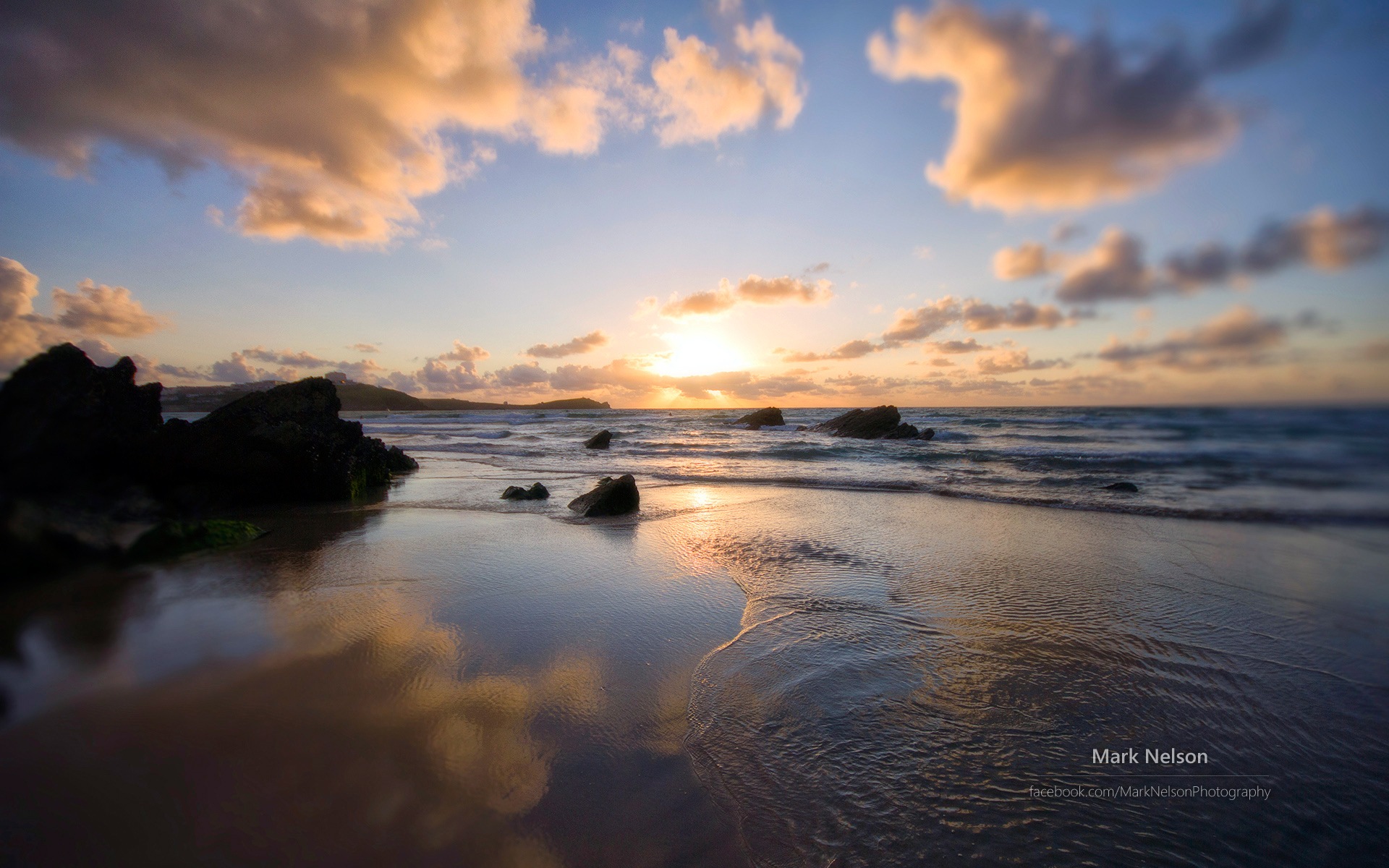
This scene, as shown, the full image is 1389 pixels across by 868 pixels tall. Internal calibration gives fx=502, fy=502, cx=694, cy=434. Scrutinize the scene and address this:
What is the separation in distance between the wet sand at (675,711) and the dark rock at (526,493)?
3.98m

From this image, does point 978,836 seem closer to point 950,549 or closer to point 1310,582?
point 950,549

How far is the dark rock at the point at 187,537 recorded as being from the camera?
15.7ft

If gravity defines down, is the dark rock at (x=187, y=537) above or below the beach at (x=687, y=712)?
above

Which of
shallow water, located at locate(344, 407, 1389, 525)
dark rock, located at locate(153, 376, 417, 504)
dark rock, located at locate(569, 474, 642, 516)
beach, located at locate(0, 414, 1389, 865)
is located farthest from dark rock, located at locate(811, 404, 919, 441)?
dark rock, located at locate(153, 376, 417, 504)

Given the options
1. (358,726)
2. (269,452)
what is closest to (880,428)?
(269,452)

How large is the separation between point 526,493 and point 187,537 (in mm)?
4831

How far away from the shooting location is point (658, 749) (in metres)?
2.60

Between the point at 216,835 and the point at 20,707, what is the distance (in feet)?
5.97

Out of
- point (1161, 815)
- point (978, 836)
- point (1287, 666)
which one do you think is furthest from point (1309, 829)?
point (1287, 666)

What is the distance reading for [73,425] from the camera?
3.77 metres

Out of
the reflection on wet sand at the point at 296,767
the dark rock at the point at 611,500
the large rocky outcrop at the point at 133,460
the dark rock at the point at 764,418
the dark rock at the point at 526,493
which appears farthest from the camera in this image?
the dark rock at the point at 764,418

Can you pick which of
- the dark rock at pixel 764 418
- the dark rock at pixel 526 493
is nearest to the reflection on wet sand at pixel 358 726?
the dark rock at pixel 526 493

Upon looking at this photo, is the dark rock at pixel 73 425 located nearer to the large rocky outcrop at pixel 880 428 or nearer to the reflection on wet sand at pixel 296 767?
the reflection on wet sand at pixel 296 767

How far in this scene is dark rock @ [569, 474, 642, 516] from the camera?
8438 mm
